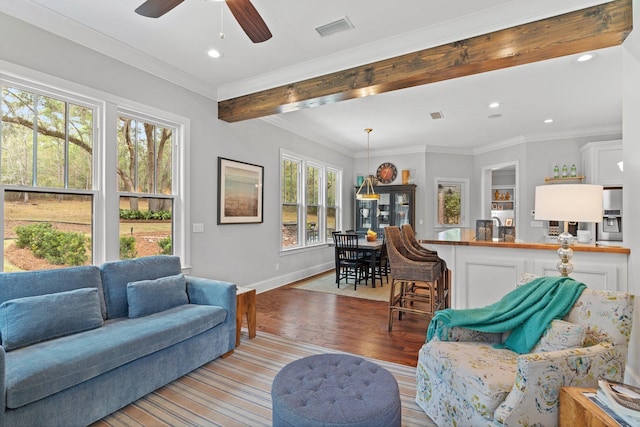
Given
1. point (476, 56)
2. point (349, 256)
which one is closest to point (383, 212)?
point (349, 256)

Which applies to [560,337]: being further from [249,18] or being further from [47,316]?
[47,316]

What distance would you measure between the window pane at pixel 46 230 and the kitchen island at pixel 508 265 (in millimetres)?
3284

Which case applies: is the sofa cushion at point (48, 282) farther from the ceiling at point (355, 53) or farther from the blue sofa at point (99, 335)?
the ceiling at point (355, 53)

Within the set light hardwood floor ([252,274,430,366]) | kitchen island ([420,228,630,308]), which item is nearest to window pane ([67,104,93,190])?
light hardwood floor ([252,274,430,366])

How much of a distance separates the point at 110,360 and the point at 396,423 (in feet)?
5.57

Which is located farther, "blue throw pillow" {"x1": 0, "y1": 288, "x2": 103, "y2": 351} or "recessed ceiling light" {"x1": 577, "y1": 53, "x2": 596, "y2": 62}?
"recessed ceiling light" {"x1": 577, "y1": 53, "x2": 596, "y2": 62}

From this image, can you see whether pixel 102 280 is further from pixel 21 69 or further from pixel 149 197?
pixel 21 69

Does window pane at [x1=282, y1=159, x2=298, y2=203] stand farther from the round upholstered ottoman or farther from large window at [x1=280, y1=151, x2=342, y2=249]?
the round upholstered ottoman

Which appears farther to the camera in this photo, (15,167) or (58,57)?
(58,57)

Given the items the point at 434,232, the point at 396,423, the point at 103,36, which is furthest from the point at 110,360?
the point at 434,232

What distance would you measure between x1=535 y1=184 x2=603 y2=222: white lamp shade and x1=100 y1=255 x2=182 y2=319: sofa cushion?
3229 millimetres

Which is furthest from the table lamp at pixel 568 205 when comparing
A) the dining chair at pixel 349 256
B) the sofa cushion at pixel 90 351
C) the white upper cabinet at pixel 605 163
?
the white upper cabinet at pixel 605 163

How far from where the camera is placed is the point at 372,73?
9.89 feet

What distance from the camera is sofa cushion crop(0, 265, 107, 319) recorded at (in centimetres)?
208
